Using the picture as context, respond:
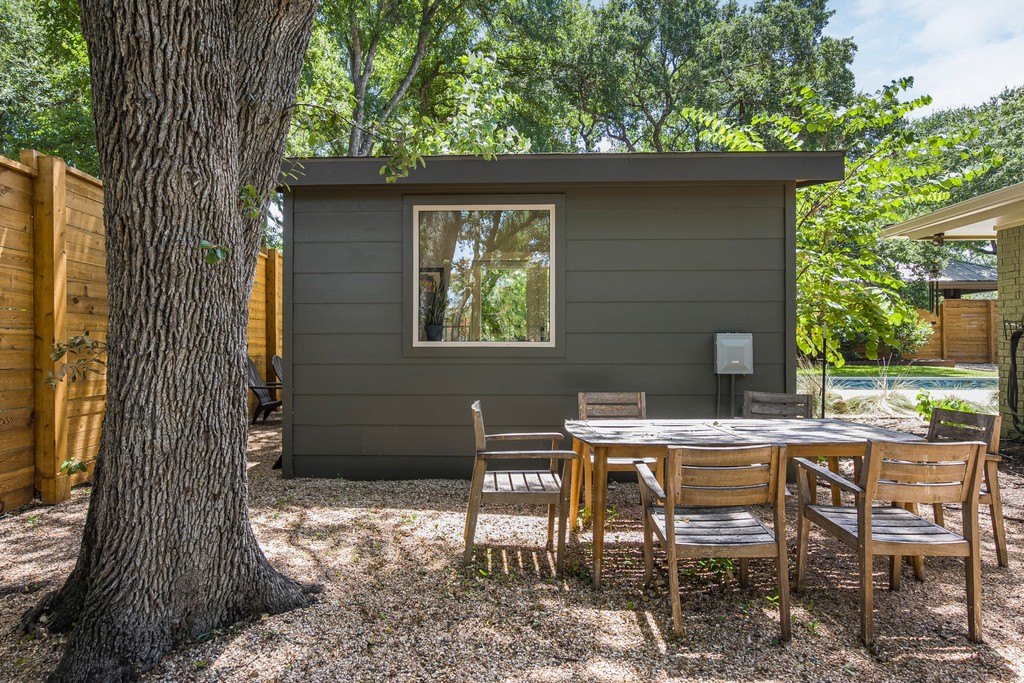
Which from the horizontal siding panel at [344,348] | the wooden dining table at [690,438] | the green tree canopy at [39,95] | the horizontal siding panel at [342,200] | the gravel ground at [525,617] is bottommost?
the gravel ground at [525,617]

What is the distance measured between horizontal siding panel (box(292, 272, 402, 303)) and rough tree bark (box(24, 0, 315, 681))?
2.56 m

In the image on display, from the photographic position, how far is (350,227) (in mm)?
4738

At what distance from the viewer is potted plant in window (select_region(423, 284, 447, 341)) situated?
4.76 m

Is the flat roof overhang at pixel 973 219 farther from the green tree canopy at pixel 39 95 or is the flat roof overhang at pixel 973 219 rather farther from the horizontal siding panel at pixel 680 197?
the green tree canopy at pixel 39 95

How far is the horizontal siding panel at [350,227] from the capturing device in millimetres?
4727

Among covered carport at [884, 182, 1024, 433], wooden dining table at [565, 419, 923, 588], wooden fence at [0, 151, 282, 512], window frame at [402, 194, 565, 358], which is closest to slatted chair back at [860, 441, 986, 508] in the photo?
wooden dining table at [565, 419, 923, 588]

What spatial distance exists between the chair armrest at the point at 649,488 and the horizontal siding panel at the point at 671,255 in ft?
7.66

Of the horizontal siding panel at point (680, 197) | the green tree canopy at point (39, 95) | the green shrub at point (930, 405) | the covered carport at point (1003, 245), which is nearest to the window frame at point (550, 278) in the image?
the horizontal siding panel at point (680, 197)

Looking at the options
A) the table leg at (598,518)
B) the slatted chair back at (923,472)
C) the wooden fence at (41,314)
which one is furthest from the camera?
the wooden fence at (41,314)

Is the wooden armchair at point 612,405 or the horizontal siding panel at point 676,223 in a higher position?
the horizontal siding panel at point 676,223

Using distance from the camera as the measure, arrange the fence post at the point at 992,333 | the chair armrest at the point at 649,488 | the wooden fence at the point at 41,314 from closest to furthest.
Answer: the chair armrest at the point at 649,488 → the wooden fence at the point at 41,314 → the fence post at the point at 992,333

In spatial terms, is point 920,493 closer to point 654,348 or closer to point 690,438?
point 690,438

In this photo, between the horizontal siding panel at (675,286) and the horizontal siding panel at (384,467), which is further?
the horizontal siding panel at (384,467)

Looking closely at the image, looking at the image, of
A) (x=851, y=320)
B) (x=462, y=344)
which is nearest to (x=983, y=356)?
(x=851, y=320)
